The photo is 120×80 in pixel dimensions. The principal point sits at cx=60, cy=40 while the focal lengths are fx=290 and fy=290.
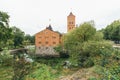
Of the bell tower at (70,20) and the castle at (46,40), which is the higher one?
the bell tower at (70,20)

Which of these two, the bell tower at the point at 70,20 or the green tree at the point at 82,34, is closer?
the green tree at the point at 82,34

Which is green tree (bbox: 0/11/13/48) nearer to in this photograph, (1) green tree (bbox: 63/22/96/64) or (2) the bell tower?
(1) green tree (bbox: 63/22/96/64)

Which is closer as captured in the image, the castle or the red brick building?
the castle

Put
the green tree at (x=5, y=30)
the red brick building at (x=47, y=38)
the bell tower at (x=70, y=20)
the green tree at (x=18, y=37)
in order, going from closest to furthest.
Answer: the green tree at (x=5, y=30) → the red brick building at (x=47, y=38) → the green tree at (x=18, y=37) → the bell tower at (x=70, y=20)

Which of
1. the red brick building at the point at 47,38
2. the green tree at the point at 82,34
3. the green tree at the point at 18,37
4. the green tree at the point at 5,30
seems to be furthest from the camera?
the green tree at the point at 18,37

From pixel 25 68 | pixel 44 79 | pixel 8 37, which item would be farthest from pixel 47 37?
pixel 25 68

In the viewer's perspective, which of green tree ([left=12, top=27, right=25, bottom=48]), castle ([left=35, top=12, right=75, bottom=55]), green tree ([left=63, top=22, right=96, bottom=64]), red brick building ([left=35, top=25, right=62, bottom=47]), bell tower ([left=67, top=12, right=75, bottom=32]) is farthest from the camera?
bell tower ([left=67, top=12, right=75, bottom=32])

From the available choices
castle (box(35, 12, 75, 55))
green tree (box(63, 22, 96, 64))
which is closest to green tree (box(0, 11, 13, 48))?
green tree (box(63, 22, 96, 64))

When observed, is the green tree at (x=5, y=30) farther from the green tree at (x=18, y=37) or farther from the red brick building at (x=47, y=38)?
the green tree at (x=18, y=37)

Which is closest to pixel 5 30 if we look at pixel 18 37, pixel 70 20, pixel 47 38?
pixel 47 38

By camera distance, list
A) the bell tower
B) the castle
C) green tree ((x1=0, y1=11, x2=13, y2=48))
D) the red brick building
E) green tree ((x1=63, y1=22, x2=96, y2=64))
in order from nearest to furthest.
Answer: green tree ((x1=0, y1=11, x2=13, y2=48)) → green tree ((x1=63, y1=22, x2=96, y2=64)) → the castle → the red brick building → the bell tower

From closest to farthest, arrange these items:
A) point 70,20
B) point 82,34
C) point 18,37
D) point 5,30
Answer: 1. point 5,30
2. point 82,34
3. point 18,37
4. point 70,20

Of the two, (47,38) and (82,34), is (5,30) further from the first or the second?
(47,38)

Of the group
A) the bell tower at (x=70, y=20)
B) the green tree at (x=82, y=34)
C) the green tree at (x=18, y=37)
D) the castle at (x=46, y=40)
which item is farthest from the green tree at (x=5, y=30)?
the bell tower at (x=70, y=20)
